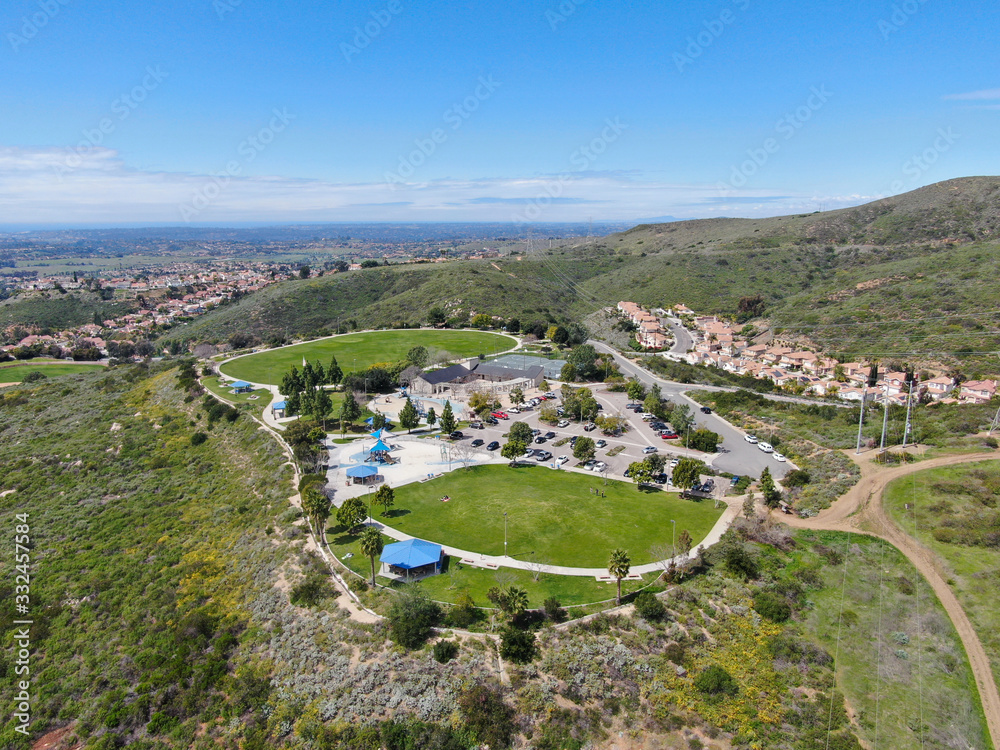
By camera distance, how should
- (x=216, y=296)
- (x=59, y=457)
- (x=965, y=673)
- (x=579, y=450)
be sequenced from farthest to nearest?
(x=216, y=296) < (x=59, y=457) < (x=579, y=450) < (x=965, y=673)

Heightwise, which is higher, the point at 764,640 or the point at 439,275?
the point at 439,275

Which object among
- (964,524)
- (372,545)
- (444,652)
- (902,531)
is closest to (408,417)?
(372,545)

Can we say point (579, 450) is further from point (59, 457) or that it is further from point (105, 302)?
point (105, 302)

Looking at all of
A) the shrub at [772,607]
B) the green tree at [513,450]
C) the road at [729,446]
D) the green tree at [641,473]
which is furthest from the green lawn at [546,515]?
the road at [729,446]

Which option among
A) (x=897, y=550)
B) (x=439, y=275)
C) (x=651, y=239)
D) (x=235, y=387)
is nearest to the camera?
(x=897, y=550)

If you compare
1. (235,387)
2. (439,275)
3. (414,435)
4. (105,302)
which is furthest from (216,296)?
(414,435)

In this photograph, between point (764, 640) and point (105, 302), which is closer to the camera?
point (764, 640)
